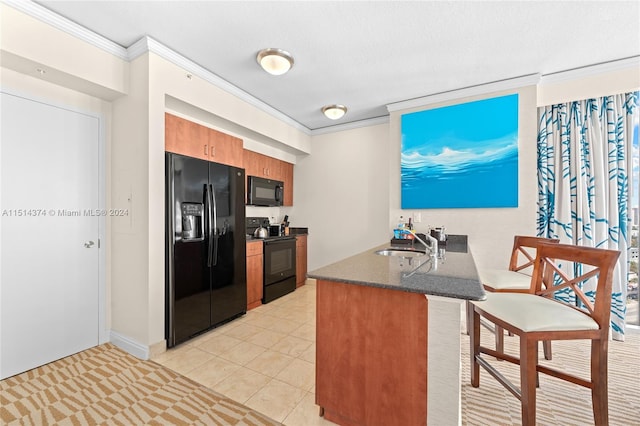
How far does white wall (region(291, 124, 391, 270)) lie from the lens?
163 inches

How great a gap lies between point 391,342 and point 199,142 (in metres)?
2.61

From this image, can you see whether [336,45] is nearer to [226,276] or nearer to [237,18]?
[237,18]

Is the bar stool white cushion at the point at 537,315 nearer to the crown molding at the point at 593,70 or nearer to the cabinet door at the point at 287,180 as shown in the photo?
the crown molding at the point at 593,70

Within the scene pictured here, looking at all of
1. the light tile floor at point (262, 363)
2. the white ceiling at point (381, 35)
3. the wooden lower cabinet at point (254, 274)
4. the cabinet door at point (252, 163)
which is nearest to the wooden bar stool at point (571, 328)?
the light tile floor at point (262, 363)

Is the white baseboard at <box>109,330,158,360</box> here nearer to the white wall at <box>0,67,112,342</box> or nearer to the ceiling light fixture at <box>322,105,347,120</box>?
the white wall at <box>0,67,112,342</box>

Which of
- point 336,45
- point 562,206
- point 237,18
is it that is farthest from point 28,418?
point 562,206

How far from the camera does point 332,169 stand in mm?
4555

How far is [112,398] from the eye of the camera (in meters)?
1.80

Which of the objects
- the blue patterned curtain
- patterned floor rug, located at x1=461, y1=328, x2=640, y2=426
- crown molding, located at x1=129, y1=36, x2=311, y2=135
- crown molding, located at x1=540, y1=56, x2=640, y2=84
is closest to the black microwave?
crown molding, located at x1=129, y1=36, x2=311, y2=135

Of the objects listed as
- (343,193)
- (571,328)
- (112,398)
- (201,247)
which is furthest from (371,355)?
(343,193)

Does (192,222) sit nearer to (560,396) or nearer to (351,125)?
(351,125)

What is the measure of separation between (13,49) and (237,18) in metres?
1.52

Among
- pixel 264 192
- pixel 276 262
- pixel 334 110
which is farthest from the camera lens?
pixel 264 192

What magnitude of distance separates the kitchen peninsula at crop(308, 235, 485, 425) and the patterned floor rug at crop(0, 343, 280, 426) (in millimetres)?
531
